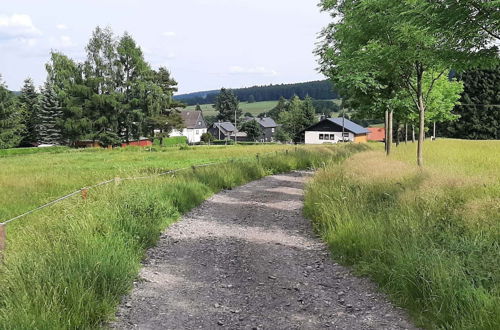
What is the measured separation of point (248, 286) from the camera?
18.6ft

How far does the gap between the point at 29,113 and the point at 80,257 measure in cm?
6895

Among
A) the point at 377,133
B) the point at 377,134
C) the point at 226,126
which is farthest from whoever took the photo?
the point at 226,126

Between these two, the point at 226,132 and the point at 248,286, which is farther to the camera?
the point at 226,132

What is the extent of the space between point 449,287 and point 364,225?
2536 mm

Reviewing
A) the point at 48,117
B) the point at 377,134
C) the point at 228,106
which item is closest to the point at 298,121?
the point at 377,134

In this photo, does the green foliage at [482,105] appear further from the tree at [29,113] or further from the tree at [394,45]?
the tree at [29,113]

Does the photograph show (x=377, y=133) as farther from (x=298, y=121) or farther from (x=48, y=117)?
(x=48, y=117)

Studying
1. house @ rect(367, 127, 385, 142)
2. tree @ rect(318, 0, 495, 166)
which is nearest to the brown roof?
house @ rect(367, 127, 385, 142)

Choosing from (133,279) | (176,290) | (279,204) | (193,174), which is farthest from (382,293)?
(193,174)

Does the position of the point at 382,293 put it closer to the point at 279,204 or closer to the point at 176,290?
the point at 176,290

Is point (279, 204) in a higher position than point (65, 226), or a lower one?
lower

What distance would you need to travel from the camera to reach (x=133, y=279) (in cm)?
567

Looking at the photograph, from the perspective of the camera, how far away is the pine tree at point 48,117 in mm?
61562

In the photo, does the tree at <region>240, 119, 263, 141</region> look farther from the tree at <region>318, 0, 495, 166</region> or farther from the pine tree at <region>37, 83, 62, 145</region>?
the tree at <region>318, 0, 495, 166</region>
